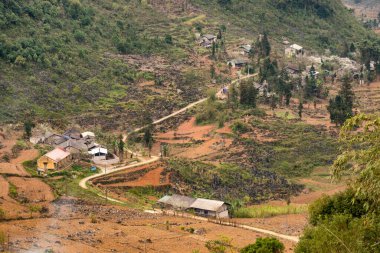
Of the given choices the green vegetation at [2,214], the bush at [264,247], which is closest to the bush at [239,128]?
the green vegetation at [2,214]

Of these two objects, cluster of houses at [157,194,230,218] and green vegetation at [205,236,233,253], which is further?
cluster of houses at [157,194,230,218]

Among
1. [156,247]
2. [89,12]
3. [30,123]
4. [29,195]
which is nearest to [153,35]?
[89,12]

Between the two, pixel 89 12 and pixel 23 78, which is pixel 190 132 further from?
pixel 89 12

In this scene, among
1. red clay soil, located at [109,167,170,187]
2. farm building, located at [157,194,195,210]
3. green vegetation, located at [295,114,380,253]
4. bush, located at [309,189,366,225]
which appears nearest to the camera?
green vegetation, located at [295,114,380,253]

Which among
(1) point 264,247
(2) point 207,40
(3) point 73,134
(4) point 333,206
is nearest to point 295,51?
(2) point 207,40

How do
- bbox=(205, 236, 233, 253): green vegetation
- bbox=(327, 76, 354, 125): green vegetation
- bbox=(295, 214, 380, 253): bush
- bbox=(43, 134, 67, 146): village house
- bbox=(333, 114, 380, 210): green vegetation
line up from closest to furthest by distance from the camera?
bbox=(333, 114, 380, 210): green vegetation → bbox=(295, 214, 380, 253): bush → bbox=(205, 236, 233, 253): green vegetation → bbox=(43, 134, 67, 146): village house → bbox=(327, 76, 354, 125): green vegetation

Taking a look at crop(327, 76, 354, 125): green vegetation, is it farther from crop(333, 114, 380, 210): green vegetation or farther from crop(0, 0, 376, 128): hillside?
crop(333, 114, 380, 210): green vegetation

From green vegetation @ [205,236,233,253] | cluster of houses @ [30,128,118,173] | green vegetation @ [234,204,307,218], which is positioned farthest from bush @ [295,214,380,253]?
cluster of houses @ [30,128,118,173]

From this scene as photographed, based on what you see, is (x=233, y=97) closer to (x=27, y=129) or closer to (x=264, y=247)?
(x=27, y=129)
